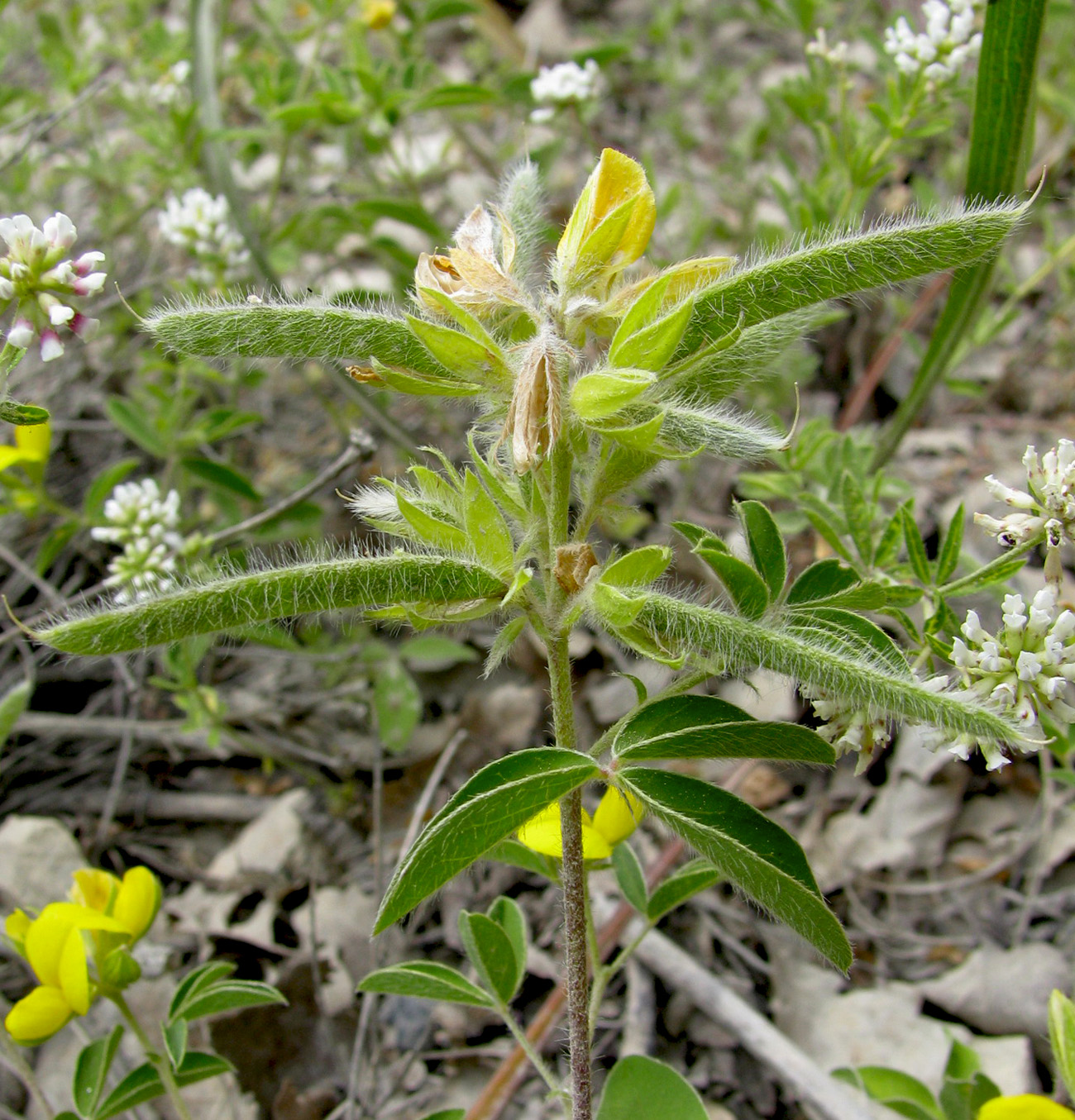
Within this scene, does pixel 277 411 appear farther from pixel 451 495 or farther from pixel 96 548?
pixel 451 495

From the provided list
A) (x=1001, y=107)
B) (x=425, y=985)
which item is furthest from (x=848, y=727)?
(x=1001, y=107)

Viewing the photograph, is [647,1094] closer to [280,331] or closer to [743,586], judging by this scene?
[743,586]

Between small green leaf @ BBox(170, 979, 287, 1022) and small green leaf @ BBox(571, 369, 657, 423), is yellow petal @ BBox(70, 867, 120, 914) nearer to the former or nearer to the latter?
small green leaf @ BBox(170, 979, 287, 1022)

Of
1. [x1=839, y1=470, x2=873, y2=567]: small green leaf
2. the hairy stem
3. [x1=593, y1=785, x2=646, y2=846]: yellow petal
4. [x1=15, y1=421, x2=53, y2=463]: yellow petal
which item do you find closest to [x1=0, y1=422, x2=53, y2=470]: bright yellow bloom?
[x1=15, y1=421, x2=53, y2=463]: yellow petal

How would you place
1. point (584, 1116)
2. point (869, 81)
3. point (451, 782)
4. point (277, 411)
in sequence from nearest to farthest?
point (584, 1116) → point (451, 782) → point (277, 411) → point (869, 81)

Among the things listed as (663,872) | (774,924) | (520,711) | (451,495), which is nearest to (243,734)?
(520,711)

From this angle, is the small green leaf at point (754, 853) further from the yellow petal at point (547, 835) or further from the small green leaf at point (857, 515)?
the small green leaf at point (857, 515)

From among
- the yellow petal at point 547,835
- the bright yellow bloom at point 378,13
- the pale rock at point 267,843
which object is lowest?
the pale rock at point 267,843

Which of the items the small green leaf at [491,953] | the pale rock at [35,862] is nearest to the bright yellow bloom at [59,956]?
the small green leaf at [491,953]
